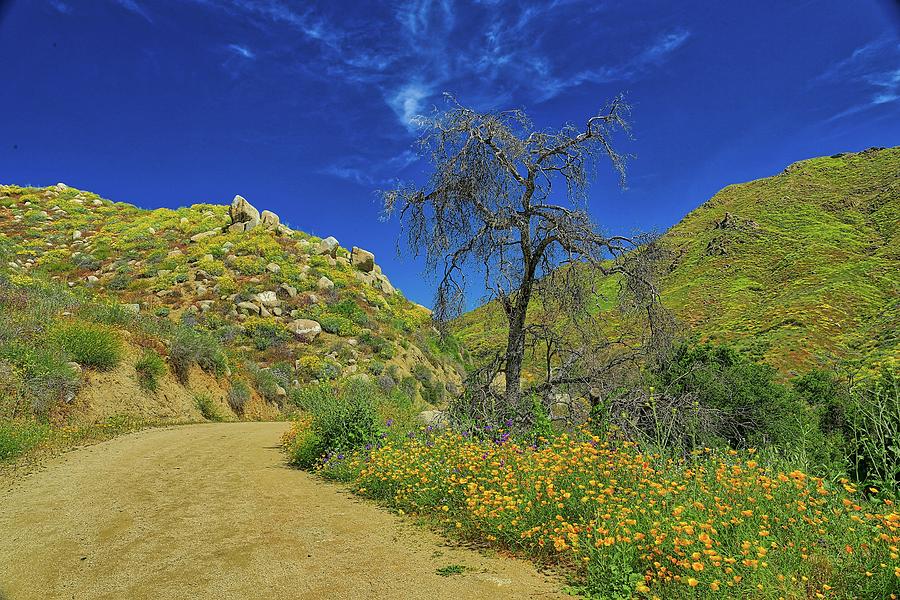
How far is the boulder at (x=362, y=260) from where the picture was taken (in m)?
33.8

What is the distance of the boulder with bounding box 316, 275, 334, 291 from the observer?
27.9 m

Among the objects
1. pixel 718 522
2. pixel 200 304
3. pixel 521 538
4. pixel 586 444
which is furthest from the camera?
pixel 200 304

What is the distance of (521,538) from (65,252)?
35.3 metres

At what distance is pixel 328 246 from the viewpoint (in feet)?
108

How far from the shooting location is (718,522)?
13.0ft

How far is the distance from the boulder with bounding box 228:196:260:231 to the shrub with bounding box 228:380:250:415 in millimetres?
18767

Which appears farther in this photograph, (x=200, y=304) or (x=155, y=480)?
(x=200, y=304)

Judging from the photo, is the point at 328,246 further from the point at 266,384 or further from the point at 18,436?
the point at 18,436

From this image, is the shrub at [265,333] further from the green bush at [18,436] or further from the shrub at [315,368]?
the green bush at [18,436]

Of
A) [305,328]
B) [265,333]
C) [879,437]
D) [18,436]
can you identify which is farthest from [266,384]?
[879,437]

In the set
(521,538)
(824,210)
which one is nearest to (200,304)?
(521,538)

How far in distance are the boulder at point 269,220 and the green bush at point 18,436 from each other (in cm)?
A: 2552

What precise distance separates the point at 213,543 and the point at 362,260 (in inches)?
1166

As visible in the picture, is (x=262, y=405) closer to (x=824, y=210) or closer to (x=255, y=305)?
(x=255, y=305)
